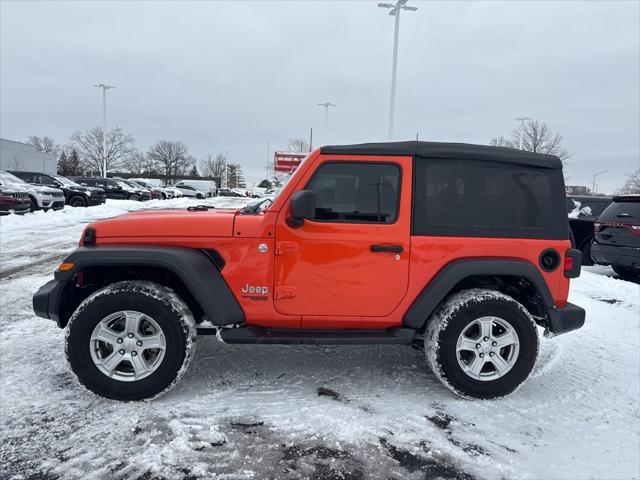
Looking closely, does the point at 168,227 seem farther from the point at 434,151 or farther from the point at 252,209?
the point at 434,151

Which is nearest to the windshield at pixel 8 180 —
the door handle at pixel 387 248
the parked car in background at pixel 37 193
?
the parked car in background at pixel 37 193

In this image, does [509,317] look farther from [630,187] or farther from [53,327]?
[630,187]

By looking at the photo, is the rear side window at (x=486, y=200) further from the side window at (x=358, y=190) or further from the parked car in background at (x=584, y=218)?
the parked car in background at (x=584, y=218)

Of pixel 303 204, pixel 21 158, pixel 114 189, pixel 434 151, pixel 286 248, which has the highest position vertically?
pixel 21 158

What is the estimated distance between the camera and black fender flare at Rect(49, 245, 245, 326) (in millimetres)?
3055

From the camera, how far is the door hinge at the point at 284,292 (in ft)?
10.5

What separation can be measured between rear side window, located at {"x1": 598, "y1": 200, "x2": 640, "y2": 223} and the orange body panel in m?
5.92

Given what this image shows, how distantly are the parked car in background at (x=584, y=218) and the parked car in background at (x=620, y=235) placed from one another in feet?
3.58

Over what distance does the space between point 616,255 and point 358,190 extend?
678 centimetres

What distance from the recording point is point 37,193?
630 inches

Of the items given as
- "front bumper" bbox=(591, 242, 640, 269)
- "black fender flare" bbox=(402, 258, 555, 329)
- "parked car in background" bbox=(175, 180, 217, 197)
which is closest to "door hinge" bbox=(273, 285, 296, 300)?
"black fender flare" bbox=(402, 258, 555, 329)

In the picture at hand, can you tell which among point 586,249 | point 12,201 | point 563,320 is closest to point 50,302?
point 563,320

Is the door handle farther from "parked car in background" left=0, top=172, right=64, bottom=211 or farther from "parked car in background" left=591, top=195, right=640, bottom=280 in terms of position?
"parked car in background" left=0, top=172, right=64, bottom=211

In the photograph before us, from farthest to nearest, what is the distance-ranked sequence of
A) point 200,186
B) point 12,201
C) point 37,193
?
point 200,186 < point 37,193 < point 12,201
